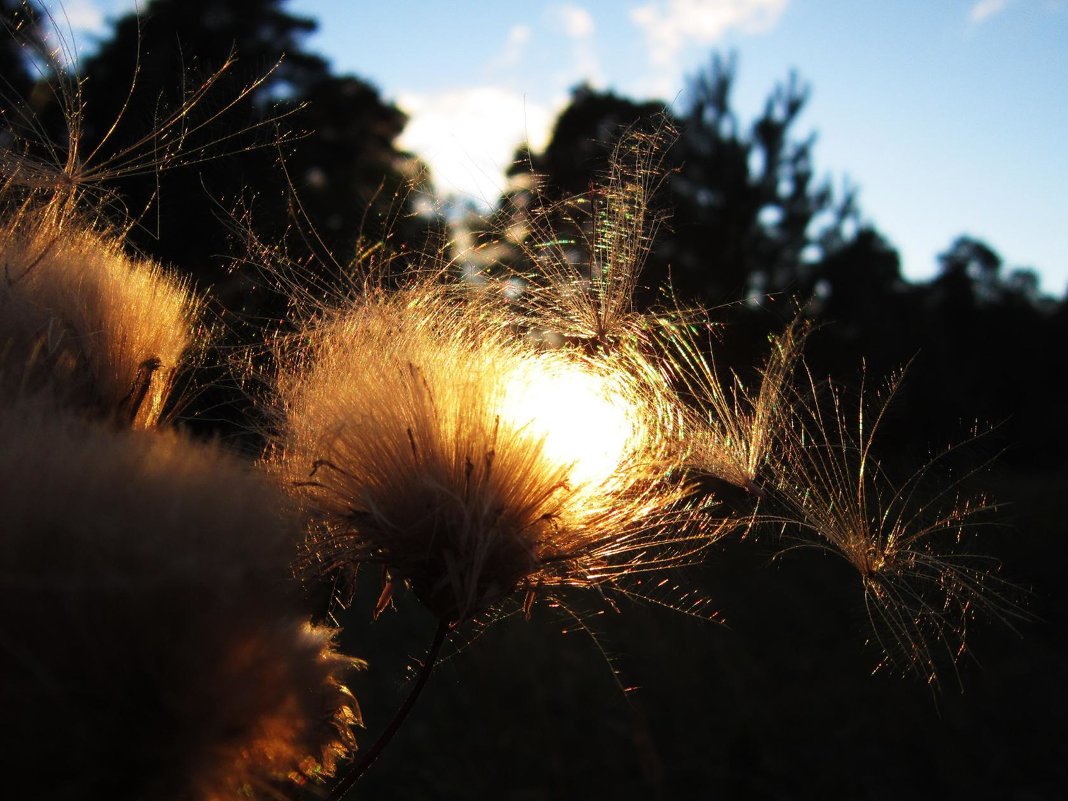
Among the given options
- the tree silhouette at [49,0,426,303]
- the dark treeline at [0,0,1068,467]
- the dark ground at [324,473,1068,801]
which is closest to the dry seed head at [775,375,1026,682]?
the dark treeline at [0,0,1068,467]

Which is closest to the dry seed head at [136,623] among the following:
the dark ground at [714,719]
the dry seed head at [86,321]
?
the dry seed head at [86,321]

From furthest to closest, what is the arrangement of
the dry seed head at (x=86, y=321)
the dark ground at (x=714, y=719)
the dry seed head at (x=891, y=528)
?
the dark ground at (x=714, y=719) < the dry seed head at (x=891, y=528) < the dry seed head at (x=86, y=321)

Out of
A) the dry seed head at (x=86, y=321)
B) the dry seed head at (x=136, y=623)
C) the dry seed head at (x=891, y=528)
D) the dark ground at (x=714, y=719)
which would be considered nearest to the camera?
the dry seed head at (x=136, y=623)

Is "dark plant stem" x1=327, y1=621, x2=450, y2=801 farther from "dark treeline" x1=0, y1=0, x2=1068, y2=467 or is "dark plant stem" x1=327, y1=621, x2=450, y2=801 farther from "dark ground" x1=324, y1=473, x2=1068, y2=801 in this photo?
"dark ground" x1=324, y1=473, x2=1068, y2=801

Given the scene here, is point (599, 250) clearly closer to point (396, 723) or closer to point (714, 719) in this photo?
point (396, 723)

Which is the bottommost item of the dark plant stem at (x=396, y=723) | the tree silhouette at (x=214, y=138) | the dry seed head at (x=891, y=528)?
the dark plant stem at (x=396, y=723)

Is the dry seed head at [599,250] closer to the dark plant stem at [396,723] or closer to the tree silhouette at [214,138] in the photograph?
the tree silhouette at [214,138]

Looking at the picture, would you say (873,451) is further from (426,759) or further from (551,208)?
(426,759)
